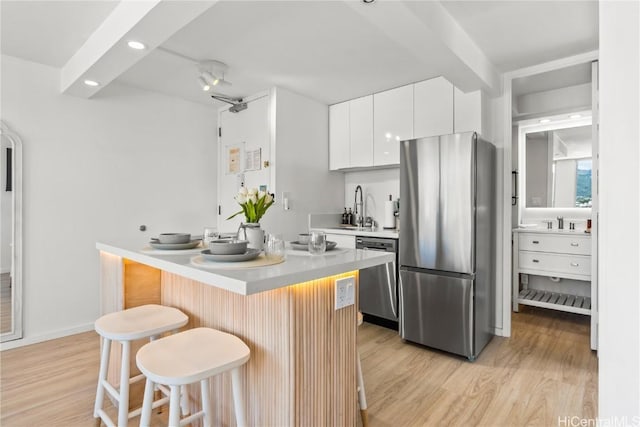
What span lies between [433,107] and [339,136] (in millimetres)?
1138

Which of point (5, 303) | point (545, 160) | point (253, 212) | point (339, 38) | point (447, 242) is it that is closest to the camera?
point (253, 212)

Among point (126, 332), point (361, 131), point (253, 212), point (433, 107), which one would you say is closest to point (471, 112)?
point (433, 107)

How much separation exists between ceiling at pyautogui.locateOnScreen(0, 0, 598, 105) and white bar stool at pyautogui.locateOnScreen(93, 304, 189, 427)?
1558 mm

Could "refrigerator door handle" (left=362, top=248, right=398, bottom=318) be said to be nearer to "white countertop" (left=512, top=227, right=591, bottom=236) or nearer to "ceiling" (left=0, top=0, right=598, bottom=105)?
"white countertop" (left=512, top=227, right=591, bottom=236)

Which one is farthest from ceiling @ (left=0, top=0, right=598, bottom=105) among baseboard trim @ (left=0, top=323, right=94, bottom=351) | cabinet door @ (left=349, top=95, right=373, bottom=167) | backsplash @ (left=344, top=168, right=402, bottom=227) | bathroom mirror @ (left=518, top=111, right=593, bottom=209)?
baseboard trim @ (left=0, top=323, right=94, bottom=351)

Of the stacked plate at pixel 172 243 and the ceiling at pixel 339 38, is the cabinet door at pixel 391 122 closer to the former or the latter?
the ceiling at pixel 339 38

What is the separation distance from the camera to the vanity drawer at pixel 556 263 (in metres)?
3.18

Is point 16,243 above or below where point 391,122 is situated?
below

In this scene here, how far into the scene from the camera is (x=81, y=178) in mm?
3119

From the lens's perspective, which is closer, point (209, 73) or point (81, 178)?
point (209, 73)

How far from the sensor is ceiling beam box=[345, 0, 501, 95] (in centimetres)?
169

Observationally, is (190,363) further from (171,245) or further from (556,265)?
(556,265)

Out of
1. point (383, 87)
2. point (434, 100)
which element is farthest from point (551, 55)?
point (383, 87)

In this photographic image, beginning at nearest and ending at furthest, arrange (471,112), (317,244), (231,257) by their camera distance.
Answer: (231,257) → (317,244) → (471,112)
